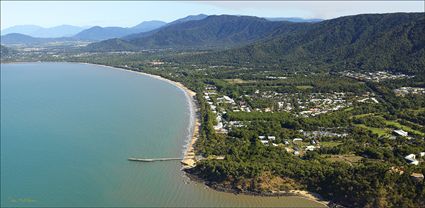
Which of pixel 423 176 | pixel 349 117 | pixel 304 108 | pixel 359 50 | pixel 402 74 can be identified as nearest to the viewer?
pixel 423 176

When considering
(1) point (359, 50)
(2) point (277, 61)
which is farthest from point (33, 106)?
(1) point (359, 50)

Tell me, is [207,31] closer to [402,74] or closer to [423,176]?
[402,74]

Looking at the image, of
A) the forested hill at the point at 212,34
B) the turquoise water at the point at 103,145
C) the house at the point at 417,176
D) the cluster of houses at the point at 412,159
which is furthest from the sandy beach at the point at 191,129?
the forested hill at the point at 212,34

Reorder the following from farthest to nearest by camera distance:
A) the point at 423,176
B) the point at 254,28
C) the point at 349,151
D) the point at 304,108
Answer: the point at 254,28 → the point at 304,108 → the point at 349,151 → the point at 423,176

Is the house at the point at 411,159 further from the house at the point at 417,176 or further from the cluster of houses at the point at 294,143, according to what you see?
the cluster of houses at the point at 294,143

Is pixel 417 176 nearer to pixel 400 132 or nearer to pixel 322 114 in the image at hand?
pixel 400 132

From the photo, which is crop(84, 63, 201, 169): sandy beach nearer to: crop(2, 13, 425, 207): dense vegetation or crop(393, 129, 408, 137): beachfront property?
crop(2, 13, 425, 207): dense vegetation
